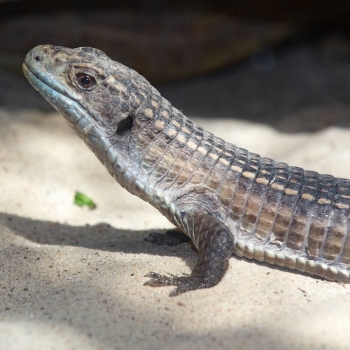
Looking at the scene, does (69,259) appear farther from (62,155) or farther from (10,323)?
(62,155)

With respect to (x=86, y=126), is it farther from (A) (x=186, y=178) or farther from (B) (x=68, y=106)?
(A) (x=186, y=178)

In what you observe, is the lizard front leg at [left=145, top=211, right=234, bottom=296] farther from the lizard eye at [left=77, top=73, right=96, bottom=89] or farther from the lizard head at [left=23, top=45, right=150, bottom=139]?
the lizard eye at [left=77, top=73, right=96, bottom=89]

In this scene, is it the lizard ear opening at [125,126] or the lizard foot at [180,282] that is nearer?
the lizard foot at [180,282]

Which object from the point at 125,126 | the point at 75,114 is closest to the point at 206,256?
the point at 125,126

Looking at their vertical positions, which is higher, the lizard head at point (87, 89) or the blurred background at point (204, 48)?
the blurred background at point (204, 48)

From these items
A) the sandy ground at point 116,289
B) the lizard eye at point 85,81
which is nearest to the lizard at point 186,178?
the lizard eye at point 85,81

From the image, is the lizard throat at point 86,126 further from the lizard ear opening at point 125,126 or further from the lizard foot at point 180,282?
the lizard foot at point 180,282
